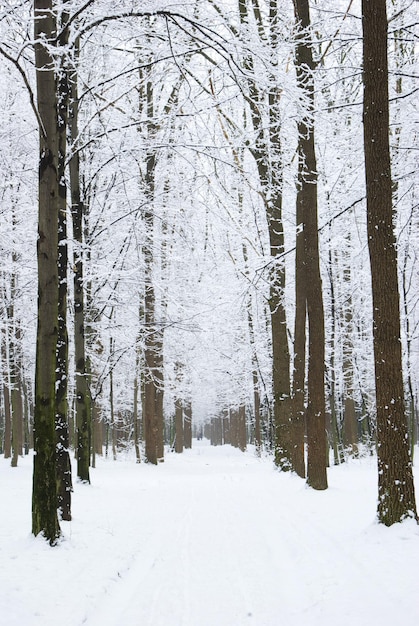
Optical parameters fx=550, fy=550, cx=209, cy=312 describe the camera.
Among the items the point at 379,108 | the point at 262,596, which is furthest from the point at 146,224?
the point at 262,596

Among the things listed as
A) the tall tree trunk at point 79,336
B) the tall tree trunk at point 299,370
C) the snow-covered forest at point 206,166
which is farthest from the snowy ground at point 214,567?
the tall tree trunk at point 299,370

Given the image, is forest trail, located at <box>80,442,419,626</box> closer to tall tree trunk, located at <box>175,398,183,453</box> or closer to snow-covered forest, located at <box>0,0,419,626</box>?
snow-covered forest, located at <box>0,0,419,626</box>

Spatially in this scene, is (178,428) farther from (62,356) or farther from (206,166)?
(206,166)

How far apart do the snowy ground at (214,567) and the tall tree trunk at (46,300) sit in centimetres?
47

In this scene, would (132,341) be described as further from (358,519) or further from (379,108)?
(379,108)

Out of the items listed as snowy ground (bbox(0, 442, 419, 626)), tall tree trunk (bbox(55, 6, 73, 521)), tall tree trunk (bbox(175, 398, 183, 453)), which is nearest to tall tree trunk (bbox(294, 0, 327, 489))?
snowy ground (bbox(0, 442, 419, 626))

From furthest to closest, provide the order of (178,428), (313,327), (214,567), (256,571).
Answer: (178,428) < (313,327) < (214,567) < (256,571)

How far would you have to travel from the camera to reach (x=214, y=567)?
18.1 ft

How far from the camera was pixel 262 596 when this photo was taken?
4.58m

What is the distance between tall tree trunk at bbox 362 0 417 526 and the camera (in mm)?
6344

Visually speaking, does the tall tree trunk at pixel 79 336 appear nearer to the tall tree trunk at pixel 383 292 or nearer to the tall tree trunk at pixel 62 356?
the tall tree trunk at pixel 62 356

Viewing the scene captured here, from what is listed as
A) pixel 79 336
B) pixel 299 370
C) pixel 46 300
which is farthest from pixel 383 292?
pixel 79 336

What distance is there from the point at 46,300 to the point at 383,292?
3990 millimetres

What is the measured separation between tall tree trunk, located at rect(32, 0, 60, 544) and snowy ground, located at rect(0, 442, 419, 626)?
47 centimetres
